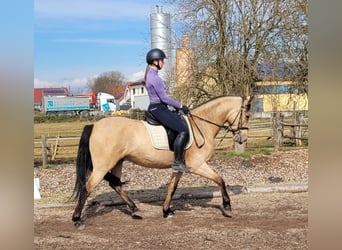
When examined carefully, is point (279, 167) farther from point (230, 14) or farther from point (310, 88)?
point (310, 88)

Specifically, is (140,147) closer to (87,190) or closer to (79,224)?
(87,190)

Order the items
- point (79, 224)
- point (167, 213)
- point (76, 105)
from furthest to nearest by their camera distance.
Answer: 1. point (76, 105)
2. point (167, 213)
3. point (79, 224)

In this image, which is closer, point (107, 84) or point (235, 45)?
point (235, 45)

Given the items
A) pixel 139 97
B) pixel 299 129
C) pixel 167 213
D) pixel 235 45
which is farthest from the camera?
pixel 139 97

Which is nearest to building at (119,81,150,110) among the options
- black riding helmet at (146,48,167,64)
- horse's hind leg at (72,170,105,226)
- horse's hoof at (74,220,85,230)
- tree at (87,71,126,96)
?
tree at (87,71,126,96)

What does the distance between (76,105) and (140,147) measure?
16.1m

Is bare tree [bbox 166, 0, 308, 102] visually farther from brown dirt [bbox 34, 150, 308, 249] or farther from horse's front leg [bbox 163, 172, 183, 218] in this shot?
horse's front leg [bbox 163, 172, 183, 218]

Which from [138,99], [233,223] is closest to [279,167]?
[233,223]

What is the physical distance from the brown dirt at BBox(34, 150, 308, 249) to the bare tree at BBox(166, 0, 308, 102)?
4.18 m

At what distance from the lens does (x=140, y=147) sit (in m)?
5.25

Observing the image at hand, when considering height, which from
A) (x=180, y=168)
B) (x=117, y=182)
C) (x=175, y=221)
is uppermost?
(x=180, y=168)

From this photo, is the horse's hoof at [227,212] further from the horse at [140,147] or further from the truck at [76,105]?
the truck at [76,105]

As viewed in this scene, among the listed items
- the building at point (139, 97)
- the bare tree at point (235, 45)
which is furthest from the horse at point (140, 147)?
the building at point (139, 97)

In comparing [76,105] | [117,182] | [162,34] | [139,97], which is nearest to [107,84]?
[76,105]
